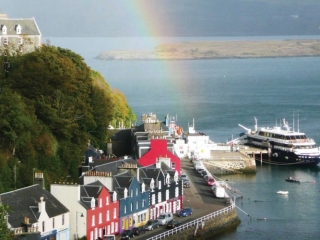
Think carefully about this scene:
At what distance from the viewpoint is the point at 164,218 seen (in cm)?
2575

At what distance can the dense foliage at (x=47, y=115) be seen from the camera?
27.6 m

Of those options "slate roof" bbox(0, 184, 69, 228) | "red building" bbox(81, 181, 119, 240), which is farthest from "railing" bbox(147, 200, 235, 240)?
"slate roof" bbox(0, 184, 69, 228)

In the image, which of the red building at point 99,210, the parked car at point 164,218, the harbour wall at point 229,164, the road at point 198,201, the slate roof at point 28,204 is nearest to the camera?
the slate roof at point 28,204

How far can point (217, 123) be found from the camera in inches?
2375

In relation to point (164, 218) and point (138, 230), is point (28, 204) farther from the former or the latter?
point (164, 218)

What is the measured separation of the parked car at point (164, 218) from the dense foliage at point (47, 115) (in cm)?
351

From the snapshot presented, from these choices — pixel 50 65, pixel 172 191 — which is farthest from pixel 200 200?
pixel 50 65

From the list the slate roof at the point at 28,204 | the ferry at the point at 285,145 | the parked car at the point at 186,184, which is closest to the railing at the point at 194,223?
the slate roof at the point at 28,204

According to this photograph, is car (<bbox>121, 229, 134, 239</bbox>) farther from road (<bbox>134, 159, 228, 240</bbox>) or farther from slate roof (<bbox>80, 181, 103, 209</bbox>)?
slate roof (<bbox>80, 181, 103, 209</bbox>)

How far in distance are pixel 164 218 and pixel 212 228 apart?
1622mm

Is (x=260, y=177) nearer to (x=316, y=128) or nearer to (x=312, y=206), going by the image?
(x=312, y=206)

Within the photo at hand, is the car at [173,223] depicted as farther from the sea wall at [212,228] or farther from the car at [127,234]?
the car at [127,234]

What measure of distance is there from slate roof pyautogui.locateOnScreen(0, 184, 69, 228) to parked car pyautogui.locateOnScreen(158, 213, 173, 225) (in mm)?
3415

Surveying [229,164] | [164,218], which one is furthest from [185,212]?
[229,164]
